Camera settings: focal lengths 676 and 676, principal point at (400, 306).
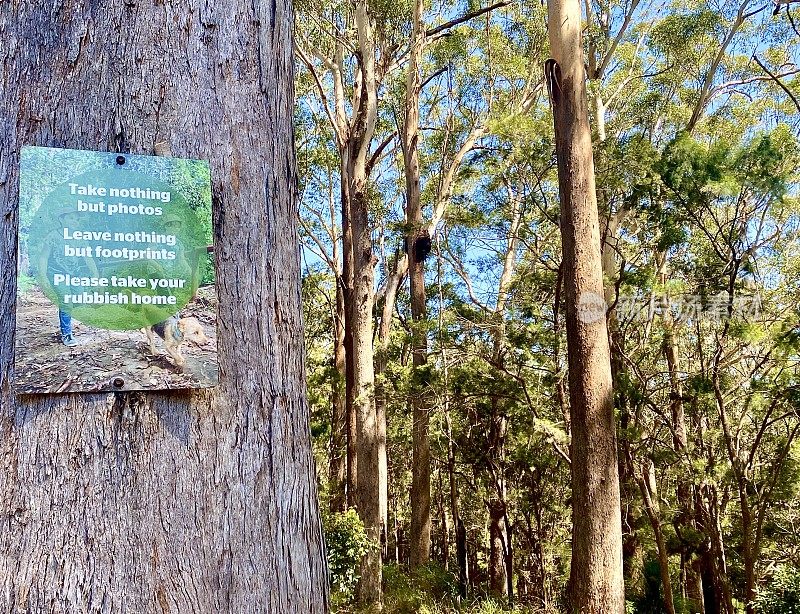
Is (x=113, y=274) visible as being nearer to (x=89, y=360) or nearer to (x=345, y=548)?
(x=89, y=360)

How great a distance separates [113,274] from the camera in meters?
0.98

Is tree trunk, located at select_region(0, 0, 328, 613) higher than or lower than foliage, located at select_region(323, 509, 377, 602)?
higher

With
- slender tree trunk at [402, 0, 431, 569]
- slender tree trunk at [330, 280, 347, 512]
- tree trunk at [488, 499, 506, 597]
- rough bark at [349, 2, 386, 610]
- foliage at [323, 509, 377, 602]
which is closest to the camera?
foliage at [323, 509, 377, 602]

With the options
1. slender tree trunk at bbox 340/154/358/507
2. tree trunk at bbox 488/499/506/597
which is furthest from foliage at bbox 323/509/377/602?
tree trunk at bbox 488/499/506/597

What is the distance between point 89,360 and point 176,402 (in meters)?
0.13

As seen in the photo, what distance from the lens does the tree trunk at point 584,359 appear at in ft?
16.5

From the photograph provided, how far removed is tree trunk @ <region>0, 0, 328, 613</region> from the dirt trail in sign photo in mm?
19

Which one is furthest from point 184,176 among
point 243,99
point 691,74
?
point 691,74

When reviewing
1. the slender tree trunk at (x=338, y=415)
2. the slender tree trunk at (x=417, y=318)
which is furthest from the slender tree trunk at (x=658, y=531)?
the slender tree trunk at (x=338, y=415)

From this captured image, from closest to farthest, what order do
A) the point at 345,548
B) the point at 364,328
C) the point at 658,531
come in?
the point at 345,548 < the point at 658,531 < the point at 364,328

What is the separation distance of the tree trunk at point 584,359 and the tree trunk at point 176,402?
177 inches

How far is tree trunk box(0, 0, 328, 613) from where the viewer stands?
904 millimetres

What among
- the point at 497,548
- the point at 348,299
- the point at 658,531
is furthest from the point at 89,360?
the point at 497,548

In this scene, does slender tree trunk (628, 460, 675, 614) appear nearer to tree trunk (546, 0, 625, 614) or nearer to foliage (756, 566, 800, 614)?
foliage (756, 566, 800, 614)
